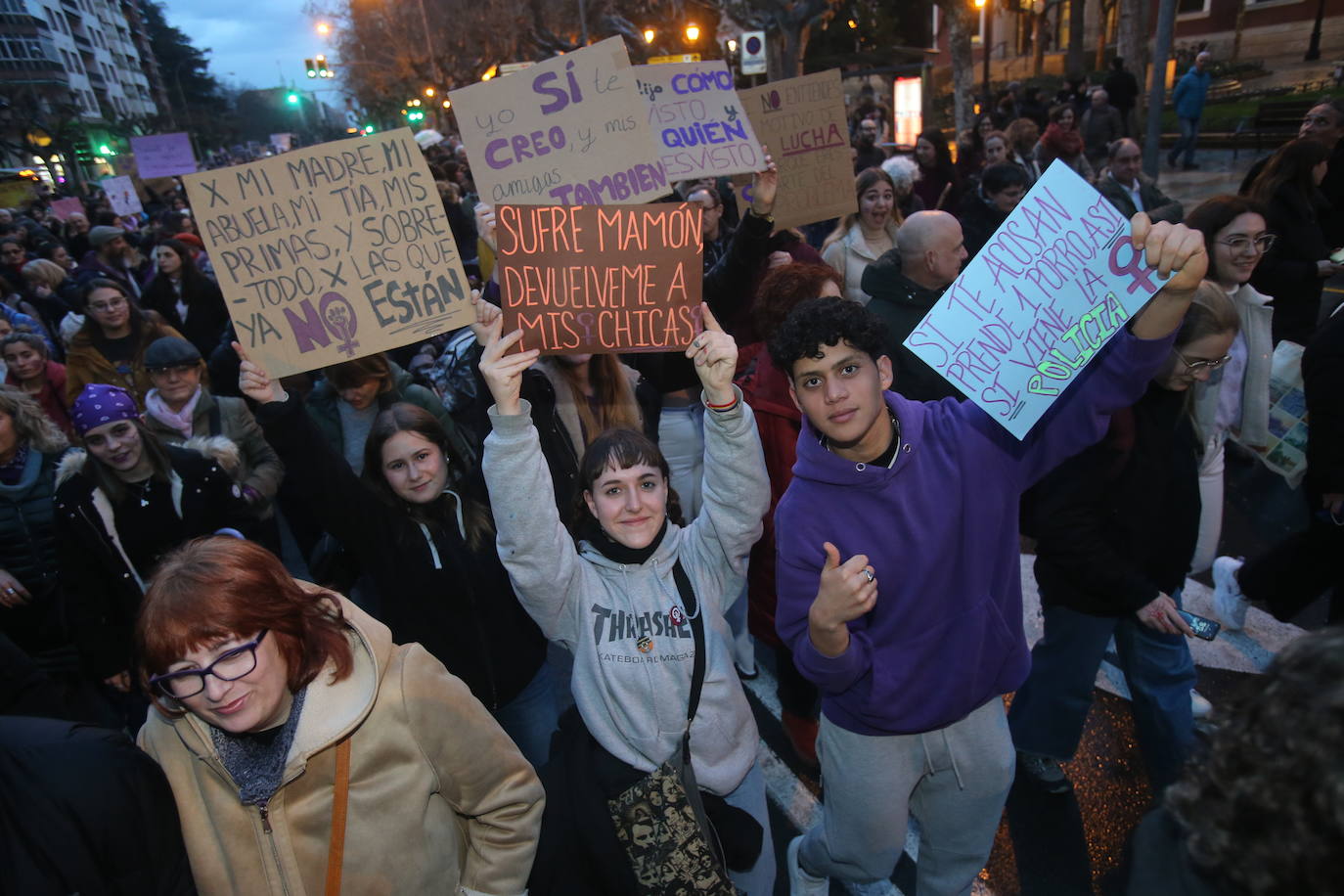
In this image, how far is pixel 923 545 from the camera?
2.20 m

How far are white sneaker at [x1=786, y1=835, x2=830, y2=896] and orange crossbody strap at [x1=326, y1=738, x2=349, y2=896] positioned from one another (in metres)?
1.56

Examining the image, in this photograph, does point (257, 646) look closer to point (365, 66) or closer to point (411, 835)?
point (411, 835)

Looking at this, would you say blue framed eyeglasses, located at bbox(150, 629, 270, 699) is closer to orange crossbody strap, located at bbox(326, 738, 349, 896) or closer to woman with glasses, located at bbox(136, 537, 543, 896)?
woman with glasses, located at bbox(136, 537, 543, 896)

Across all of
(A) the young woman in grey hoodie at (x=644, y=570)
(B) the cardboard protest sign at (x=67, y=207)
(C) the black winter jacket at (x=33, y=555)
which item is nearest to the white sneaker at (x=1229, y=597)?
(A) the young woman in grey hoodie at (x=644, y=570)

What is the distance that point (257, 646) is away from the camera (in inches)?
67.6

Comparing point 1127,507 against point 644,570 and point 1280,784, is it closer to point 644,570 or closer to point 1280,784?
point 644,570

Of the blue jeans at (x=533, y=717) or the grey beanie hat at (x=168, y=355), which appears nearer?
the blue jeans at (x=533, y=717)

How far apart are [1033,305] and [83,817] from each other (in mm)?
2313

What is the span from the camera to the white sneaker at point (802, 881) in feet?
8.91

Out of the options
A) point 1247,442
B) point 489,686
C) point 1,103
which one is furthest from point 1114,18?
point 1,103

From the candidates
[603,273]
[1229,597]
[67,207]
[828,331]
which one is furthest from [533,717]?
[67,207]

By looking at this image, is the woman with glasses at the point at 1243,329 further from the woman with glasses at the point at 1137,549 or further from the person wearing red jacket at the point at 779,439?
the person wearing red jacket at the point at 779,439

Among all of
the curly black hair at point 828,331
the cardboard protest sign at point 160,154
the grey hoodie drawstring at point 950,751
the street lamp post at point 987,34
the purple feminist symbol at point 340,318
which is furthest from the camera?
the street lamp post at point 987,34

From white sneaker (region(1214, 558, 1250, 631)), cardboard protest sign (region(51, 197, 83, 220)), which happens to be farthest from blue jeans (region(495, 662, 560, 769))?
cardboard protest sign (region(51, 197, 83, 220))
